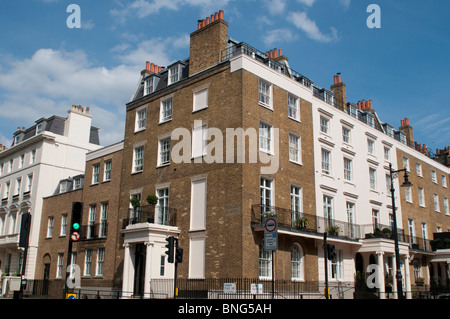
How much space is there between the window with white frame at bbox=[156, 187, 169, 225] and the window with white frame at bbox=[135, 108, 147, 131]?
17.5ft

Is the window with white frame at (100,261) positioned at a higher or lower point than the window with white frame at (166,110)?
lower

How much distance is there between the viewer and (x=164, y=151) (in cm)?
2802

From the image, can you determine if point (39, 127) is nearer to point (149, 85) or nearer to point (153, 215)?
point (149, 85)

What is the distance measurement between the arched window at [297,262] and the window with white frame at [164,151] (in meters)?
9.40

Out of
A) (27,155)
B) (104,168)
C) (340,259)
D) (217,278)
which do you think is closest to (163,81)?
(104,168)

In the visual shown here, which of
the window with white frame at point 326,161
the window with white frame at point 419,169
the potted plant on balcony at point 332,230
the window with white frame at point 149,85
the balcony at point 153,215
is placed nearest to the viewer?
the balcony at point 153,215

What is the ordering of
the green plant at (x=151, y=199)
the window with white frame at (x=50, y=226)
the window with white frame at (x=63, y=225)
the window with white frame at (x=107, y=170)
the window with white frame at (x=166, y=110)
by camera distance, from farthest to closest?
the window with white frame at (x=50, y=226) → the window with white frame at (x=63, y=225) → the window with white frame at (x=107, y=170) → the window with white frame at (x=166, y=110) → the green plant at (x=151, y=199)

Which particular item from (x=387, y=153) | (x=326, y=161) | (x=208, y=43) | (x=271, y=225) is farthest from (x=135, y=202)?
(x=387, y=153)

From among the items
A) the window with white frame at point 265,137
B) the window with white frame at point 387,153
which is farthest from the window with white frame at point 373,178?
the window with white frame at point 265,137

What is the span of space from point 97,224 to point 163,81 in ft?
36.5

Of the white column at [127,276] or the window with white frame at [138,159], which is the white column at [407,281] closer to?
the white column at [127,276]

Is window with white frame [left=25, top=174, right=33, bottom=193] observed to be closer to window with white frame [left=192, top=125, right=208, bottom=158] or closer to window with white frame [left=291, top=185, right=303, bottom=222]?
window with white frame [left=192, top=125, right=208, bottom=158]

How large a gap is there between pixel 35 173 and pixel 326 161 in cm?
2617

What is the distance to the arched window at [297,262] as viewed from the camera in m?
24.0
